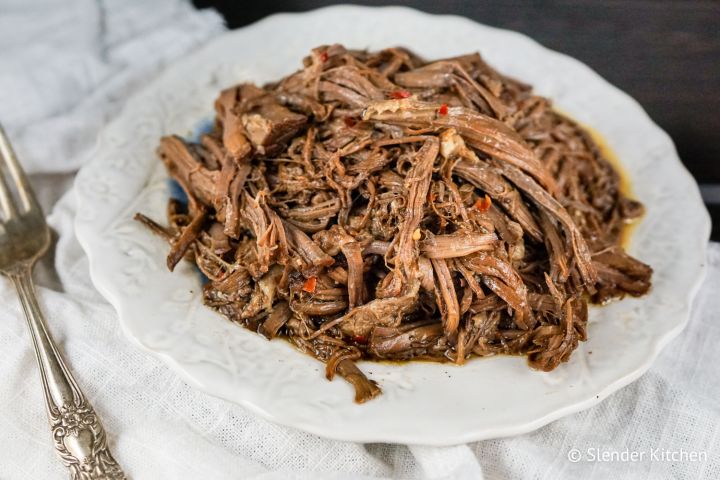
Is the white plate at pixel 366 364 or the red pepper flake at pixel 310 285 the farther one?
the red pepper flake at pixel 310 285

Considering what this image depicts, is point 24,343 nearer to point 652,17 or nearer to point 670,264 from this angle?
point 670,264

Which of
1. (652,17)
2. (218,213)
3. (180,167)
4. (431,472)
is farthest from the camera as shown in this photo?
(652,17)

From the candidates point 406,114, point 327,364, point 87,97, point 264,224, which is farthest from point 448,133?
point 87,97

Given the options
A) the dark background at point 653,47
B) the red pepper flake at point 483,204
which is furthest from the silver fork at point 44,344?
the dark background at point 653,47

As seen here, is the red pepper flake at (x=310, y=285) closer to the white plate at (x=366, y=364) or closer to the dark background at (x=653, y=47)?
the white plate at (x=366, y=364)

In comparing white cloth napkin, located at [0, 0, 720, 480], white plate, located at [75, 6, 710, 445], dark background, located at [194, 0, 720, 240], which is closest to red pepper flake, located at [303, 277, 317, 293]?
white plate, located at [75, 6, 710, 445]

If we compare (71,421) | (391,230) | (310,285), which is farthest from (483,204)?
(71,421)

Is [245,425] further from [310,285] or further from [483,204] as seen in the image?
[483,204]
